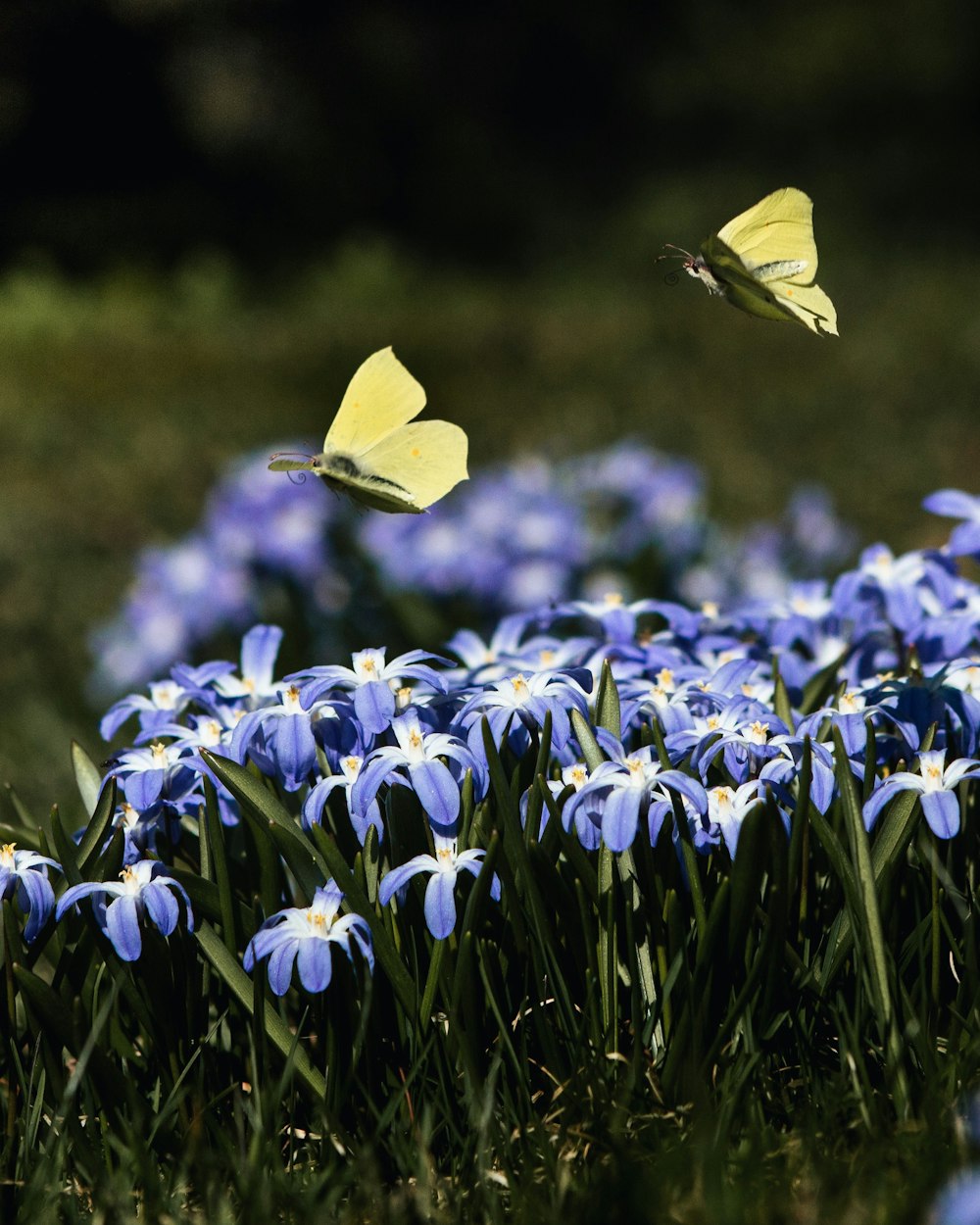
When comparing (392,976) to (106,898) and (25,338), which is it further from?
(25,338)

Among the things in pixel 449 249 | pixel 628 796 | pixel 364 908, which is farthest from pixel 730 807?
pixel 449 249

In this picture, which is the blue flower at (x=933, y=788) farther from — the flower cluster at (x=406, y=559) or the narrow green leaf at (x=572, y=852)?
the flower cluster at (x=406, y=559)

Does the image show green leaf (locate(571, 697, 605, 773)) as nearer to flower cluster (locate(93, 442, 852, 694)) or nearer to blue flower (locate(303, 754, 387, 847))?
blue flower (locate(303, 754, 387, 847))

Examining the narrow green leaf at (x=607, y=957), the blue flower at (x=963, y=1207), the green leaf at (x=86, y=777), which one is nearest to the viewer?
the blue flower at (x=963, y=1207)

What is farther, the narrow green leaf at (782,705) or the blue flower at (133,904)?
the narrow green leaf at (782,705)

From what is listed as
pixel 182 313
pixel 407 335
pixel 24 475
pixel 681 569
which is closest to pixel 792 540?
pixel 681 569

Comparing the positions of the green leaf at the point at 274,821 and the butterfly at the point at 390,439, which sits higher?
the butterfly at the point at 390,439

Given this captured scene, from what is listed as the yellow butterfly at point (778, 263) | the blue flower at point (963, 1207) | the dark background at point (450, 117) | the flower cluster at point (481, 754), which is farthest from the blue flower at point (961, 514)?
the dark background at point (450, 117)

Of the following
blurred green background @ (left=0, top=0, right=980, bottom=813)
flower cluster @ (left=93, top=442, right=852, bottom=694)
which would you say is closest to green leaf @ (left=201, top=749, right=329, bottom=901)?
blurred green background @ (left=0, top=0, right=980, bottom=813)
